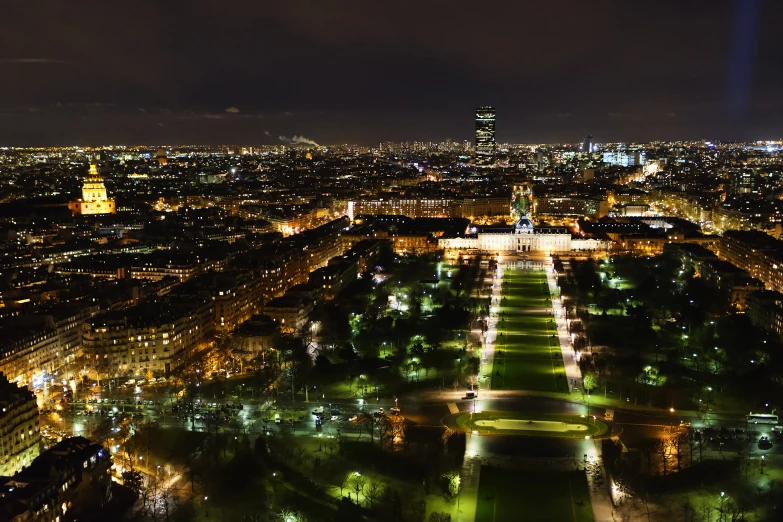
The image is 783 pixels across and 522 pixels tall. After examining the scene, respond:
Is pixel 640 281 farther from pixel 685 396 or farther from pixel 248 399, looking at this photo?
pixel 248 399

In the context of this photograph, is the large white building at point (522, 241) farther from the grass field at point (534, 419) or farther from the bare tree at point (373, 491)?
the bare tree at point (373, 491)

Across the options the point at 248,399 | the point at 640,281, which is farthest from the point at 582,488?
the point at 640,281

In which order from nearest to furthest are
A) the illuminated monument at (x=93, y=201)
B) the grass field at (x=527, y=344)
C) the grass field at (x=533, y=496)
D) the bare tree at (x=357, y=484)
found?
the grass field at (x=533, y=496) → the bare tree at (x=357, y=484) → the grass field at (x=527, y=344) → the illuminated monument at (x=93, y=201)

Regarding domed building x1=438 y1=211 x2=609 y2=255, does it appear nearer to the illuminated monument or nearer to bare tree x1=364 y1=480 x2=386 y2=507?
the illuminated monument

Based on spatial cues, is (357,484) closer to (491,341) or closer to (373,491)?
(373,491)

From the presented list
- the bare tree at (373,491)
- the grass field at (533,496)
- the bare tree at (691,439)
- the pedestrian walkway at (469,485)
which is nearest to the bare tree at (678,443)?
the bare tree at (691,439)
